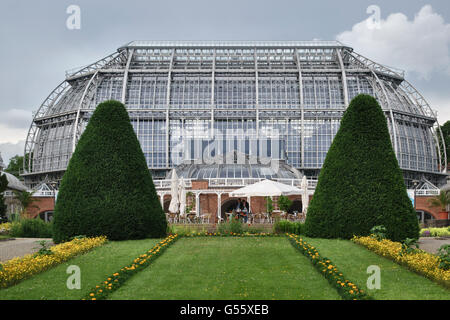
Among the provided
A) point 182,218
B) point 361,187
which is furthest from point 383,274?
point 182,218

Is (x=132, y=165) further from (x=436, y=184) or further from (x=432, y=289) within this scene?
(x=436, y=184)

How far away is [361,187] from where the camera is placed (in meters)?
16.8

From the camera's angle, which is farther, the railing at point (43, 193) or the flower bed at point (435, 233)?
the railing at point (43, 193)

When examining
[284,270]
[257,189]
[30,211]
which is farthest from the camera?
[30,211]

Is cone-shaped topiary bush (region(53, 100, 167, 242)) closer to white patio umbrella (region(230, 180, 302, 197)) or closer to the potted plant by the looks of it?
white patio umbrella (region(230, 180, 302, 197))

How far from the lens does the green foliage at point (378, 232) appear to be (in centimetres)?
1545

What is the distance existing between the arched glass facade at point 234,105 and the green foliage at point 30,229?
23414mm

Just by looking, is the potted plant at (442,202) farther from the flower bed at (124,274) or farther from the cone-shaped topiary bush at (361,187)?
the flower bed at (124,274)

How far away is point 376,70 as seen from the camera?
164ft

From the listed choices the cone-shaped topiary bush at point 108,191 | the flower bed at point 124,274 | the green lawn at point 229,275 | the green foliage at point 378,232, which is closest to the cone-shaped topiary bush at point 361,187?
the green foliage at point 378,232

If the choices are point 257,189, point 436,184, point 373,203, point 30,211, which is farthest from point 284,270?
point 436,184

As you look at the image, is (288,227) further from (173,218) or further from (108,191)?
(173,218)

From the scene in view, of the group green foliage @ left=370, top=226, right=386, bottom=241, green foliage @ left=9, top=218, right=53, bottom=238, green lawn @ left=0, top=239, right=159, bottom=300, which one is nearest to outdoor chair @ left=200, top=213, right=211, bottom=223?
green foliage @ left=9, top=218, right=53, bottom=238
